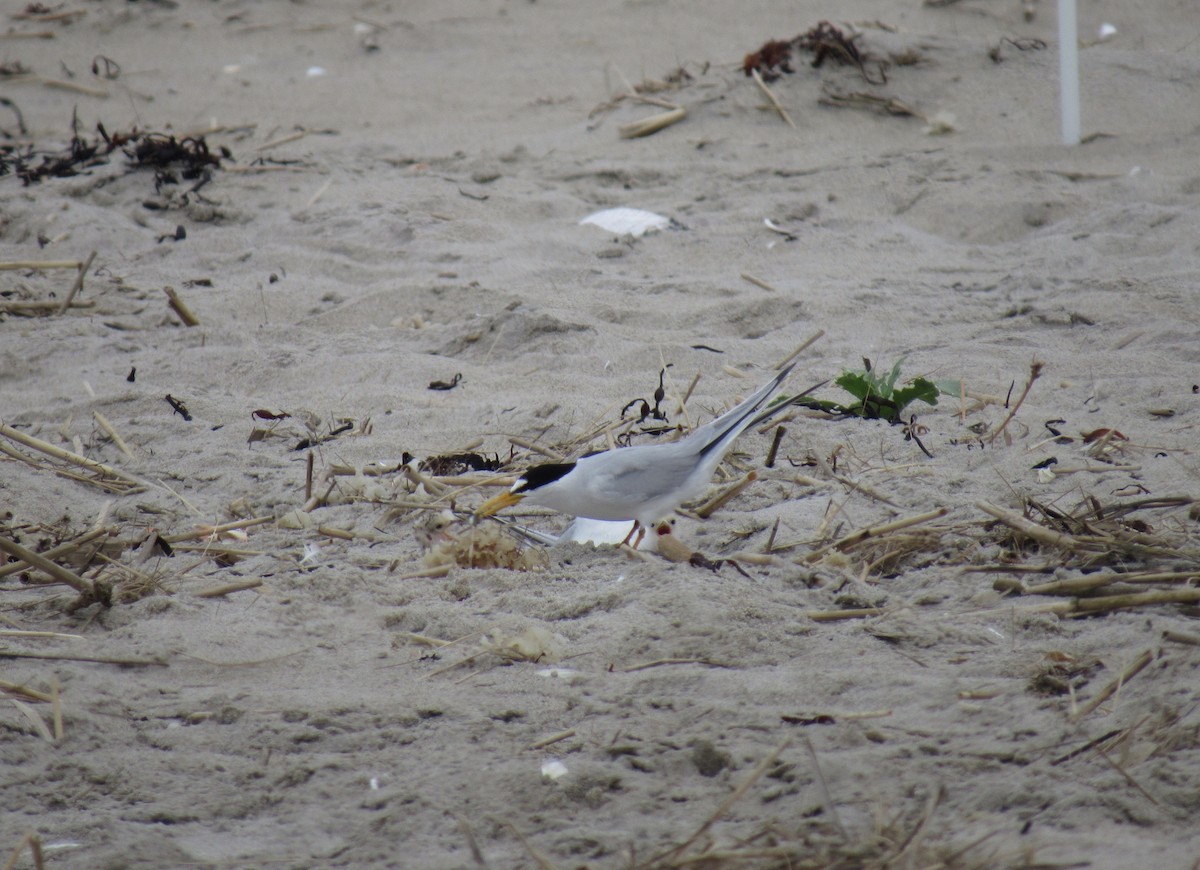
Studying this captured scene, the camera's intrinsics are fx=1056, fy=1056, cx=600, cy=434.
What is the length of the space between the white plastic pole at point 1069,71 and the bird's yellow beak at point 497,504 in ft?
13.5

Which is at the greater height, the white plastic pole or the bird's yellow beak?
the white plastic pole

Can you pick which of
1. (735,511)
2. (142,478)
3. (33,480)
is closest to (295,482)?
(142,478)

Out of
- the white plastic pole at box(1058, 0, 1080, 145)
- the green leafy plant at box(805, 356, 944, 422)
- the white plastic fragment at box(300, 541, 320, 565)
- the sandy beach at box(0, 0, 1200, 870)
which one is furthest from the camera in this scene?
the white plastic pole at box(1058, 0, 1080, 145)

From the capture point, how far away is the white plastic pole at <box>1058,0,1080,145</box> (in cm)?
527

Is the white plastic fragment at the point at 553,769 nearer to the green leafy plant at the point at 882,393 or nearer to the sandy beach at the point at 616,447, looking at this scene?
the sandy beach at the point at 616,447

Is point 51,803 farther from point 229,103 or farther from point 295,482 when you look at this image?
point 229,103

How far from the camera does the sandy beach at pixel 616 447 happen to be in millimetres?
1815

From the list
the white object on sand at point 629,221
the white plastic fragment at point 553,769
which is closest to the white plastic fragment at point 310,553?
the white plastic fragment at point 553,769

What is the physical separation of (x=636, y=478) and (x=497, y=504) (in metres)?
0.40

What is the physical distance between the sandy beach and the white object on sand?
0.08 metres

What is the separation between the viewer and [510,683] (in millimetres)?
2205

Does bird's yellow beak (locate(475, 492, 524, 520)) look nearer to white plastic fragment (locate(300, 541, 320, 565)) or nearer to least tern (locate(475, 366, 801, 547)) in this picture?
least tern (locate(475, 366, 801, 547))

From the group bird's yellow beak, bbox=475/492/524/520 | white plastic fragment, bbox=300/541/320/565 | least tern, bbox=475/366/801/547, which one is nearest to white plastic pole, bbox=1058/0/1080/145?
least tern, bbox=475/366/801/547

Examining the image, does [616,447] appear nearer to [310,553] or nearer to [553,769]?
[310,553]
